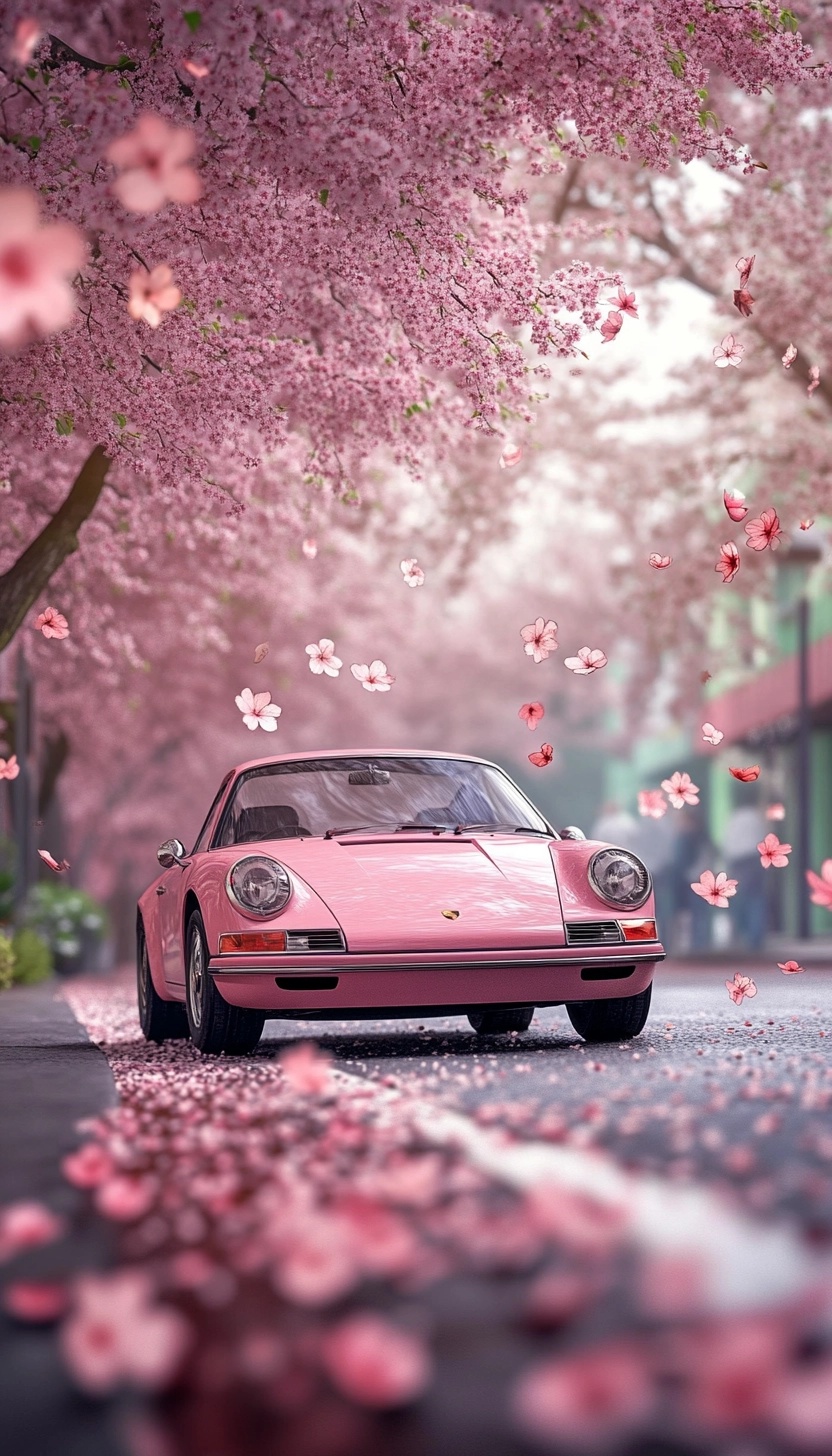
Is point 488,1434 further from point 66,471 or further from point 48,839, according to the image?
point 48,839

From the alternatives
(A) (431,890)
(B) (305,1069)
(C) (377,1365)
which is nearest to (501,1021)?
(A) (431,890)

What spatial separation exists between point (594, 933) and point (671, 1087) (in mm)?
1728

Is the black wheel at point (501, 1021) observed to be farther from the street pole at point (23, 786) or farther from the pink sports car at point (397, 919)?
the street pole at point (23, 786)

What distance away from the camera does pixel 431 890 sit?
7.10m

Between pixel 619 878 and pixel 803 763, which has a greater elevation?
pixel 803 763

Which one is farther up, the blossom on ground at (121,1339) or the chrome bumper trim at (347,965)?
the chrome bumper trim at (347,965)

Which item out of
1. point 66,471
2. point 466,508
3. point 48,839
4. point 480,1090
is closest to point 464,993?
point 480,1090

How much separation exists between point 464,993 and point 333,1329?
14.0 ft

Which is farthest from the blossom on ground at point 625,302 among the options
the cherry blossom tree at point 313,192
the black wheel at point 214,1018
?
the black wheel at point 214,1018

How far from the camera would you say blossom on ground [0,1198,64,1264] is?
3.32m

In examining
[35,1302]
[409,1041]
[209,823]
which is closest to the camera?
[35,1302]

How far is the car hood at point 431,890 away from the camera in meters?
6.86

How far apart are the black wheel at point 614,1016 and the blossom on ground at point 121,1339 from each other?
4794mm

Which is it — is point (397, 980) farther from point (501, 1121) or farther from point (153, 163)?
point (153, 163)
